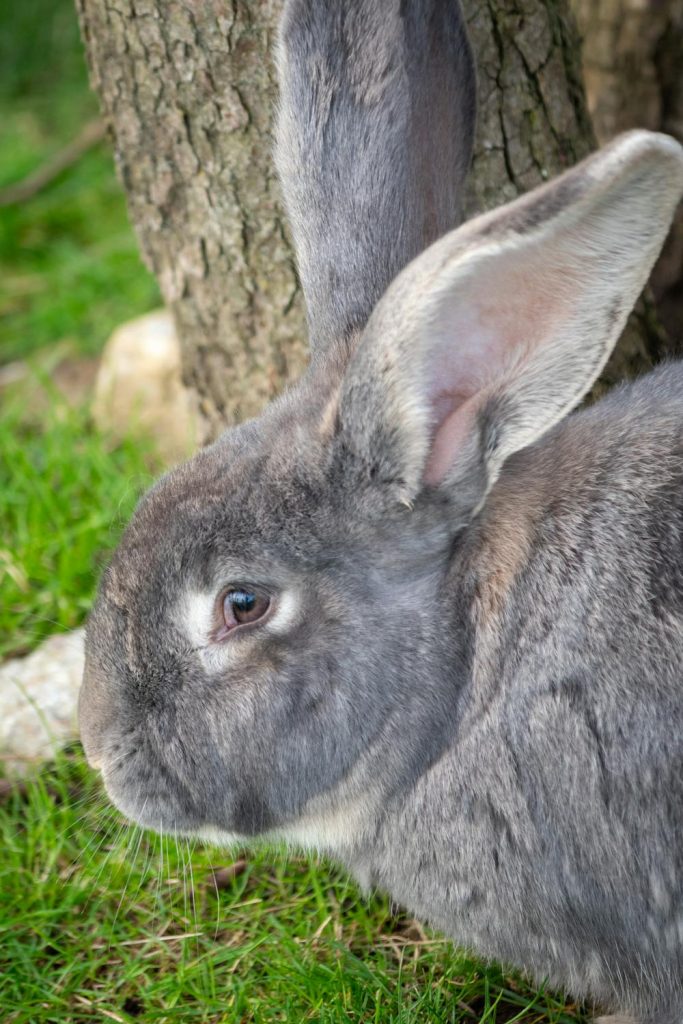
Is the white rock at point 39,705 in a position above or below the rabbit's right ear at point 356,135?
below

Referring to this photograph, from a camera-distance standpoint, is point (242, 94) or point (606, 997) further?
point (242, 94)

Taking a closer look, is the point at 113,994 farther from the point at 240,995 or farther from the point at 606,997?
the point at 606,997

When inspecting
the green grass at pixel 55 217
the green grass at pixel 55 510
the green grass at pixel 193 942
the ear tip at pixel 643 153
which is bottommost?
the green grass at pixel 193 942

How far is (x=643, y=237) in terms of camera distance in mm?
2656

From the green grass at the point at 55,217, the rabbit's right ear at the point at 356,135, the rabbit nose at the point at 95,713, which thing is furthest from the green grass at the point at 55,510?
the rabbit's right ear at the point at 356,135

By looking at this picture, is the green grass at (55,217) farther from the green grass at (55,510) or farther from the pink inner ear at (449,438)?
the pink inner ear at (449,438)

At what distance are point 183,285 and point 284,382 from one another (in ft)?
1.51

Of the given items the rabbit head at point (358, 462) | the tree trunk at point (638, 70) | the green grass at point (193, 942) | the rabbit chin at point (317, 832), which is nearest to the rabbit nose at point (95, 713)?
the rabbit head at point (358, 462)

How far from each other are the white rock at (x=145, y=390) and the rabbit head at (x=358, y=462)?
7.30 ft

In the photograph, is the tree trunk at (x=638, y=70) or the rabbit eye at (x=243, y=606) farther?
the tree trunk at (x=638, y=70)

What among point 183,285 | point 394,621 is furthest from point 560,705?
point 183,285

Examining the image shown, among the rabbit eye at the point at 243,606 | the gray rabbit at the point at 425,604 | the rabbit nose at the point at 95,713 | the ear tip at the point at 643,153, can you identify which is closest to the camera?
the ear tip at the point at 643,153

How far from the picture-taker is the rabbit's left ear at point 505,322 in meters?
2.57

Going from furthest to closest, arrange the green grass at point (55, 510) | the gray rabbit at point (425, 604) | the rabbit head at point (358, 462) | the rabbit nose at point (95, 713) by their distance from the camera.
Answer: the green grass at point (55, 510), the rabbit nose at point (95, 713), the gray rabbit at point (425, 604), the rabbit head at point (358, 462)
